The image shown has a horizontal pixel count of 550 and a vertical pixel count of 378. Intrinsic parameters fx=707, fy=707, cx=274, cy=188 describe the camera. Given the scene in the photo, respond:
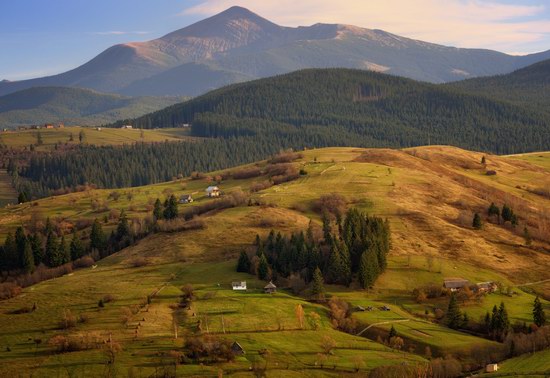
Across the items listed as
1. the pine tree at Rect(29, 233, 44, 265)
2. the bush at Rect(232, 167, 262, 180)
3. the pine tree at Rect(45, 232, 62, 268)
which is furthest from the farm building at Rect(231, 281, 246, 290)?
the bush at Rect(232, 167, 262, 180)

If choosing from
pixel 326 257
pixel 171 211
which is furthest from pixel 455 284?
pixel 171 211

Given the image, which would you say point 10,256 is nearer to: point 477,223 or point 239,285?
point 239,285

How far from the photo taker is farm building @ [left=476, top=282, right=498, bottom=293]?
343ft

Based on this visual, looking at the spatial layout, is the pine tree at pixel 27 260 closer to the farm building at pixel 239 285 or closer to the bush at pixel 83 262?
the bush at pixel 83 262

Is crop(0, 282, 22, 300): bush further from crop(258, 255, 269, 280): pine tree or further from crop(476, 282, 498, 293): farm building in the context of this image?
crop(476, 282, 498, 293): farm building

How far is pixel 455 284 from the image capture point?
10469 cm

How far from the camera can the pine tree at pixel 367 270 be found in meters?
106

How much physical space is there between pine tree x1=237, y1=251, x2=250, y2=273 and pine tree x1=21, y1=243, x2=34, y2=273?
39.5 meters

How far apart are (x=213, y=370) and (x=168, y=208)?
74.3 metres

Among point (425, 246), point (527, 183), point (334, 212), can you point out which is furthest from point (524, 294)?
point (527, 183)

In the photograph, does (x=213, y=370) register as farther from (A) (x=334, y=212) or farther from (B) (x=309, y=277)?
(A) (x=334, y=212)

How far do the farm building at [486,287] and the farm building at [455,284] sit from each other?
5.77 feet

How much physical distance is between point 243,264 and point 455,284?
32472mm

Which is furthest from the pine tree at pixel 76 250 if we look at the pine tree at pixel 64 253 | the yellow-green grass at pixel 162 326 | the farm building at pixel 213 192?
the farm building at pixel 213 192
